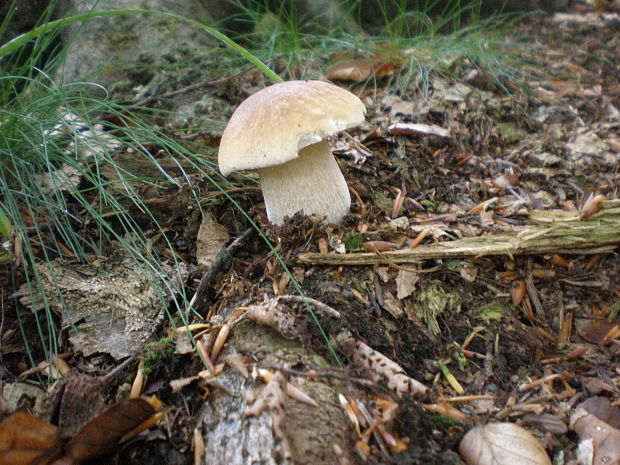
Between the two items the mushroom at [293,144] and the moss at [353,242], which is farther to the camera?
the moss at [353,242]

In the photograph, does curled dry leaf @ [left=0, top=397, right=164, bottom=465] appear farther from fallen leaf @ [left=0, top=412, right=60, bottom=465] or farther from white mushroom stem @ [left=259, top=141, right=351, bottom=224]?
white mushroom stem @ [left=259, top=141, right=351, bottom=224]

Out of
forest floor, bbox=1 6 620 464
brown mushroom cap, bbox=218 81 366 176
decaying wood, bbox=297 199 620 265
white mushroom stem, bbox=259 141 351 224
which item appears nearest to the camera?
forest floor, bbox=1 6 620 464

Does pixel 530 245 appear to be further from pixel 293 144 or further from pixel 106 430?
pixel 106 430

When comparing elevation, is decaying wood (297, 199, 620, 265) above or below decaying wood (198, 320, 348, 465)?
above

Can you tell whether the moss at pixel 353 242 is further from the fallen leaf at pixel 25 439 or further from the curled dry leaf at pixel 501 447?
the fallen leaf at pixel 25 439

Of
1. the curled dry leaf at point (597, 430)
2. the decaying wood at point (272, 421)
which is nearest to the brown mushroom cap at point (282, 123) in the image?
the decaying wood at point (272, 421)

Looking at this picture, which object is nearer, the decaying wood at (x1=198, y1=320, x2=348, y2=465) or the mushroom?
the decaying wood at (x1=198, y1=320, x2=348, y2=465)

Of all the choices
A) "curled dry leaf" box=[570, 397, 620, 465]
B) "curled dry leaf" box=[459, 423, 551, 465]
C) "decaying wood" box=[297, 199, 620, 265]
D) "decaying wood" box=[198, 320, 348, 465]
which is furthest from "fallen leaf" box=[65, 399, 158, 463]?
"curled dry leaf" box=[570, 397, 620, 465]

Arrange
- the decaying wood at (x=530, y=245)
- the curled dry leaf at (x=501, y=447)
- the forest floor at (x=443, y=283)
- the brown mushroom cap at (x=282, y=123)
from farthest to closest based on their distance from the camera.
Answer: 1. the decaying wood at (x=530, y=245)
2. the brown mushroom cap at (x=282, y=123)
3. the forest floor at (x=443, y=283)
4. the curled dry leaf at (x=501, y=447)

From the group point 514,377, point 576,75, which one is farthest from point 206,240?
point 576,75
